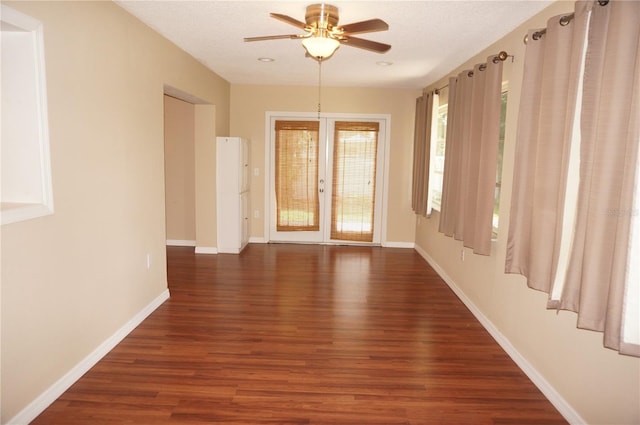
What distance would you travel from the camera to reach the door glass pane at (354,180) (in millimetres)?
6363

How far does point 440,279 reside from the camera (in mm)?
4934

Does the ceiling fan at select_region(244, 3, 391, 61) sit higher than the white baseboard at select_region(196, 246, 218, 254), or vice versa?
the ceiling fan at select_region(244, 3, 391, 61)

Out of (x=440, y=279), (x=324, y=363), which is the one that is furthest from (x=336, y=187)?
(x=324, y=363)

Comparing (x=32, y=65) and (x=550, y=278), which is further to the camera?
(x=550, y=278)

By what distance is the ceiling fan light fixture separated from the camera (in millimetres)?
2627

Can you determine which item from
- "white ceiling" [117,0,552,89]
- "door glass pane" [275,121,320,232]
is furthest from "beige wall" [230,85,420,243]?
"white ceiling" [117,0,552,89]

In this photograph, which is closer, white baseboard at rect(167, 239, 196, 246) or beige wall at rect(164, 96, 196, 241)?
beige wall at rect(164, 96, 196, 241)

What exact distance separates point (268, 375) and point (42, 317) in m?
1.34

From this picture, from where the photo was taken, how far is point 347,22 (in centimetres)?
323

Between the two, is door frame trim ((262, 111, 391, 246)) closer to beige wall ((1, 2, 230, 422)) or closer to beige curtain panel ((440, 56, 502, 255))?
beige curtain panel ((440, 56, 502, 255))

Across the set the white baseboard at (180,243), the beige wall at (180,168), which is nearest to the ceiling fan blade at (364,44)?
the beige wall at (180,168)

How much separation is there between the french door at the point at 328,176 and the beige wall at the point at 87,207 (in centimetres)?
282

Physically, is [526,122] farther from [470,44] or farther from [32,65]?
[32,65]

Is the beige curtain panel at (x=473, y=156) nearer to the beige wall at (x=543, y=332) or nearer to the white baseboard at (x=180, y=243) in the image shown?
the beige wall at (x=543, y=332)
